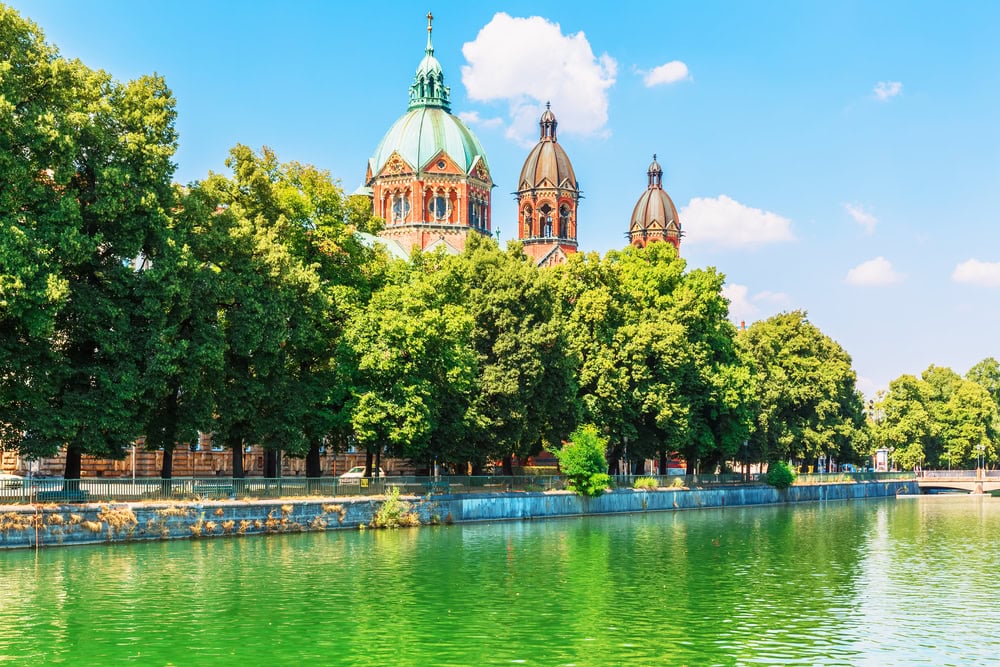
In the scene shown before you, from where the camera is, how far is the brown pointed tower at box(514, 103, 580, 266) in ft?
445

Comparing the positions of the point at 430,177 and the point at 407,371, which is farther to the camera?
the point at 430,177

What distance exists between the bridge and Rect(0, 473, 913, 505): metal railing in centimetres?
5920

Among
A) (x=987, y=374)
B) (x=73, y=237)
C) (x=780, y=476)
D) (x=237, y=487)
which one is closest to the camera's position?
(x=73, y=237)

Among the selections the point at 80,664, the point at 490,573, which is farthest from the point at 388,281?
the point at 80,664

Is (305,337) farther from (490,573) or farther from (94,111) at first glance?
(490,573)

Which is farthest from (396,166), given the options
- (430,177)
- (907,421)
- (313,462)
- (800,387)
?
(313,462)

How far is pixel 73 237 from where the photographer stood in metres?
40.2

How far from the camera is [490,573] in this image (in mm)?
36031

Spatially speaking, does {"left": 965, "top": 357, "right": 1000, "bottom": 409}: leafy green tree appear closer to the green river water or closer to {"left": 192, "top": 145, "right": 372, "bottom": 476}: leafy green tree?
the green river water

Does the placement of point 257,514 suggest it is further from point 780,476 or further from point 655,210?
point 655,210

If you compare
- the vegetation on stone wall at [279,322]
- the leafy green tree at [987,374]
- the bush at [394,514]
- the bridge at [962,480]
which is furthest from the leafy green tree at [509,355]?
the leafy green tree at [987,374]

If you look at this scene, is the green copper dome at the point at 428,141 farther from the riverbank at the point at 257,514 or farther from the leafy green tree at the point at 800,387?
the riverbank at the point at 257,514

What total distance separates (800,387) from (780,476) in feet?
35.6

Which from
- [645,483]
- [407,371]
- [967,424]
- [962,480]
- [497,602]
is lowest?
[497,602]
